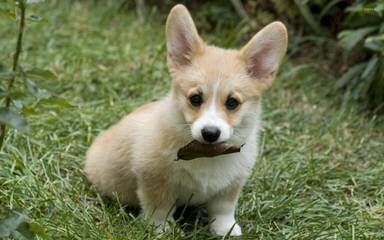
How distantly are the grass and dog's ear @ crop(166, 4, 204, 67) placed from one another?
940 millimetres

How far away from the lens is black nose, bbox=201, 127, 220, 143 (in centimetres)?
336

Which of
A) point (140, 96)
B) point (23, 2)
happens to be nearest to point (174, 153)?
point (23, 2)

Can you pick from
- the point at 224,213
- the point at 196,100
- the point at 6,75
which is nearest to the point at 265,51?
the point at 196,100

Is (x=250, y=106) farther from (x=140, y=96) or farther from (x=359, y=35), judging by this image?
(x=359, y=35)

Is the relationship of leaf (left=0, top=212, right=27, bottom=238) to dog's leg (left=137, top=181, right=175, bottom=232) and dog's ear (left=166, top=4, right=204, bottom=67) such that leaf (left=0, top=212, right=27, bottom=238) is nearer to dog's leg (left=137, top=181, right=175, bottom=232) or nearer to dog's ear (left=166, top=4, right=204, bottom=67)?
dog's leg (left=137, top=181, right=175, bottom=232)

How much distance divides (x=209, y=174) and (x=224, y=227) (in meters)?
0.37

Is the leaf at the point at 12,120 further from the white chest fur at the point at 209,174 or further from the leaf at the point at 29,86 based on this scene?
the white chest fur at the point at 209,174

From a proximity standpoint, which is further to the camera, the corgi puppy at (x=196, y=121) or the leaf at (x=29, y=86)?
the corgi puppy at (x=196, y=121)

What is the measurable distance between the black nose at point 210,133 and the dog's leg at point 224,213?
24.3 inches

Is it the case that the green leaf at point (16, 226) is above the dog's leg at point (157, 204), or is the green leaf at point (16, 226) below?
above

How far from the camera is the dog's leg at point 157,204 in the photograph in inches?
147

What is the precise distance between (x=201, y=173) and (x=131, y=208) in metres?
0.69

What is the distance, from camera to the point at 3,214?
3004mm

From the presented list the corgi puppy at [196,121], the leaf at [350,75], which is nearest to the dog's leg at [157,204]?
the corgi puppy at [196,121]
